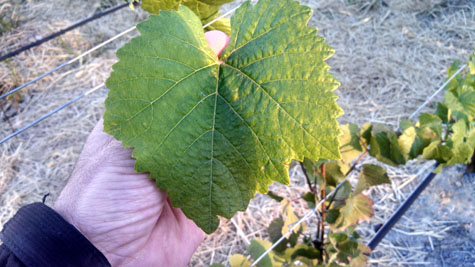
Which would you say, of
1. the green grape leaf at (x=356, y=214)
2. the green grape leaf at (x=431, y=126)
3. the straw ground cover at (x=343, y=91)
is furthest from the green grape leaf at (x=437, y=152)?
the straw ground cover at (x=343, y=91)

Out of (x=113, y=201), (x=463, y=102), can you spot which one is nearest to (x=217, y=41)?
(x=113, y=201)

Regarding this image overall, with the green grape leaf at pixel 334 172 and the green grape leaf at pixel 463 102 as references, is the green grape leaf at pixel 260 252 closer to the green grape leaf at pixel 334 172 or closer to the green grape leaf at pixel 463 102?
the green grape leaf at pixel 334 172

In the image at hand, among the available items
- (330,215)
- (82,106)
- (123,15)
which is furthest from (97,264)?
(123,15)

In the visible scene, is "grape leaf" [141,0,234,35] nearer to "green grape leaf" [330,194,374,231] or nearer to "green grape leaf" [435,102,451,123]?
"green grape leaf" [330,194,374,231]

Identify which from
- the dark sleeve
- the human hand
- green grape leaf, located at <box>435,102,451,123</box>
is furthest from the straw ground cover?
the dark sleeve

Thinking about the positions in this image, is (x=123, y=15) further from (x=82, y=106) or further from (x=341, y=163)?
(x=341, y=163)

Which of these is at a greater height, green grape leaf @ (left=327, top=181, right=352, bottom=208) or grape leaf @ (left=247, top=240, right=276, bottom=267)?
green grape leaf @ (left=327, top=181, right=352, bottom=208)
